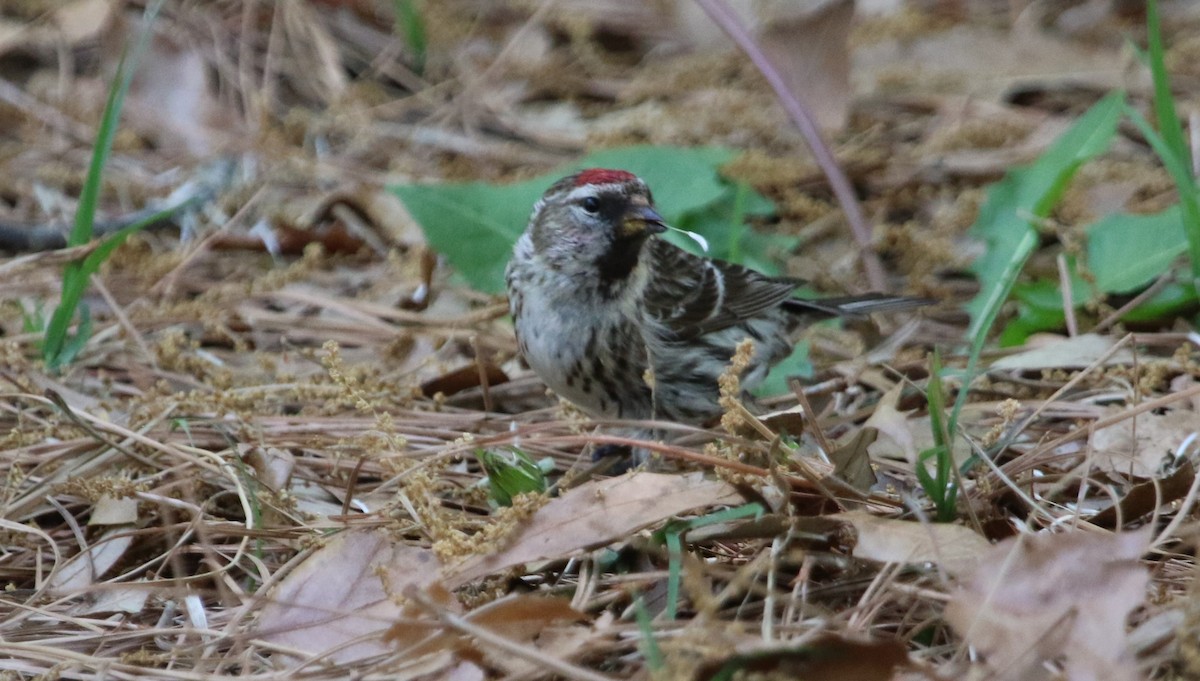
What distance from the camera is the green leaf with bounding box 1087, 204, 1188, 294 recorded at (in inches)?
163

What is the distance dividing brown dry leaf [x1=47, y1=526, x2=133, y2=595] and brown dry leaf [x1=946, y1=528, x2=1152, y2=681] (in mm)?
1770

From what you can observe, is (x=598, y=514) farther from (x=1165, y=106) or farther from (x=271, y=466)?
(x=1165, y=106)

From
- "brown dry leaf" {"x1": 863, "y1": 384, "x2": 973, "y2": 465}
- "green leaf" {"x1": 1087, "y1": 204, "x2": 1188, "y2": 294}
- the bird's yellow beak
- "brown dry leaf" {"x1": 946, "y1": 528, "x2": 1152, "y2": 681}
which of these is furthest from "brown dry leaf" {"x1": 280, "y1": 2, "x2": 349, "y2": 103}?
"brown dry leaf" {"x1": 946, "y1": 528, "x2": 1152, "y2": 681}

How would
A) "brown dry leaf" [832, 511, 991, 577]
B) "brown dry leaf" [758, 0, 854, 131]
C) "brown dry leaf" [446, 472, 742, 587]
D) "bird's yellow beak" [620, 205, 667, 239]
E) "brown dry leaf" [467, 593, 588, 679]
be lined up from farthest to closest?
"brown dry leaf" [758, 0, 854, 131]
"bird's yellow beak" [620, 205, 667, 239]
"brown dry leaf" [446, 472, 742, 587]
"brown dry leaf" [832, 511, 991, 577]
"brown dry leaf" [467, 593, 588, 679]

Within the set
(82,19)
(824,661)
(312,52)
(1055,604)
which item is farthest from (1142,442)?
(82,19)

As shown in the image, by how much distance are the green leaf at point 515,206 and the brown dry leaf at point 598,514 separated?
1876 millimetres

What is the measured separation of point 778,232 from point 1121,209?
1.29 meters

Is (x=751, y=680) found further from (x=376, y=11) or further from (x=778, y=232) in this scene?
(x=376, y=11)

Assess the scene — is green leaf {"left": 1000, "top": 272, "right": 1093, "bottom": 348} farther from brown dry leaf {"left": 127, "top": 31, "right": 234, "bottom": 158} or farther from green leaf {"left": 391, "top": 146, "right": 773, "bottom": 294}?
brown dry leaf {"left": 127, "top": 31, "right": 234, "bottom": 158}

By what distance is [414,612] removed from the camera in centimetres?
223

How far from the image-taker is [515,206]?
14.7 feet

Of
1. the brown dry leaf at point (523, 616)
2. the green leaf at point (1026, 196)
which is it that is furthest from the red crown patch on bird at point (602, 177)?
the brown dry leaf at point (523, 616)

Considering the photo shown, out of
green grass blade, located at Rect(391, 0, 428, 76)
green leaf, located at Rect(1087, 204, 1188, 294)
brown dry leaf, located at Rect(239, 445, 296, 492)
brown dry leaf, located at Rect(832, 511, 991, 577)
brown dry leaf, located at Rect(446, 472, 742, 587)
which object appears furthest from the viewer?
Result: green grass blade, located at Rect(391, 0, 428, 76)

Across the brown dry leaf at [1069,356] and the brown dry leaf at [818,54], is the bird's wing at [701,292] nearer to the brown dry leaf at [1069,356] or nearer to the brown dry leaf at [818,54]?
the brown dry leaf at [1069,356]
